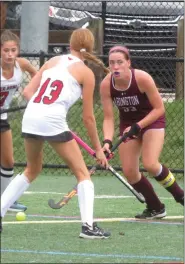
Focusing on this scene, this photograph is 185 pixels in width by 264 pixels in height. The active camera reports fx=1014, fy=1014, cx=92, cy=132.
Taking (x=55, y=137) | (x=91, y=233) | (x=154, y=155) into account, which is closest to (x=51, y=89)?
(x=55, y=137)

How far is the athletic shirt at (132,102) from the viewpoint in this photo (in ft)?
29.2

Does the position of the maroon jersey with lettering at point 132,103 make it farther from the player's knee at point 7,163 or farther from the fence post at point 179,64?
the fence post at point 179,64

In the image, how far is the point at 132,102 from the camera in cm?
897

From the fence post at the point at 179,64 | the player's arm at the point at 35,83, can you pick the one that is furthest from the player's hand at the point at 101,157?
the fence post at the point at 179,64

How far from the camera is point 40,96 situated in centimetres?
780

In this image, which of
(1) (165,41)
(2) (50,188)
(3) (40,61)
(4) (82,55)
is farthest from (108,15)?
(4) (82,55)

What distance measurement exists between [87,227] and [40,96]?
1074 mm

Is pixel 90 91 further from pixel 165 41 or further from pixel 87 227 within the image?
pixel 165 41

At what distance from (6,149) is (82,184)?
702mm

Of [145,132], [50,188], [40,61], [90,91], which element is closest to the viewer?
[90,91]

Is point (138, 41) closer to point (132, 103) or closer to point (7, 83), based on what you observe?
point (132, 103)

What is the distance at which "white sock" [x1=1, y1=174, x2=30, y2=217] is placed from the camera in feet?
25.8

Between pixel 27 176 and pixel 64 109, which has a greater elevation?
pixel 64 109

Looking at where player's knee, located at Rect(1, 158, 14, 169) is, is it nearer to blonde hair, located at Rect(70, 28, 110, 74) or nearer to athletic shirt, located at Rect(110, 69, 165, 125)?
blonde hair, located at Rect(70, 28, 110, 74)
